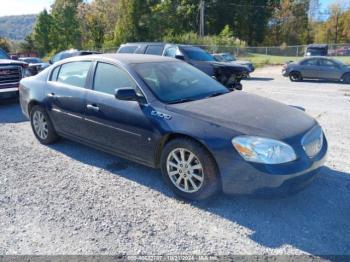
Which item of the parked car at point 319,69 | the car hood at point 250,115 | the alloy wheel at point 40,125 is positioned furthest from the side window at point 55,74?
the parked car at point 319,69

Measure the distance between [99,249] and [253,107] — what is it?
2.34m

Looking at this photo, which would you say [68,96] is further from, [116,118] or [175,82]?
[175,82]

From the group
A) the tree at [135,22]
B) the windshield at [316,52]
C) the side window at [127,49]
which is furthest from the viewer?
the tree at [135,22]

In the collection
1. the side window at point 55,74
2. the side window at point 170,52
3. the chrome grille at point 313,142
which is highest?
the side window at point 170,52

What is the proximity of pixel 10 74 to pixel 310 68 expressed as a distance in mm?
13728

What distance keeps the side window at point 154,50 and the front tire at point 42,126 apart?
729cm

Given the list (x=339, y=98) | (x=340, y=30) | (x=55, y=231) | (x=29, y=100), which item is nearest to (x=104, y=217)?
(x=55, y=231)

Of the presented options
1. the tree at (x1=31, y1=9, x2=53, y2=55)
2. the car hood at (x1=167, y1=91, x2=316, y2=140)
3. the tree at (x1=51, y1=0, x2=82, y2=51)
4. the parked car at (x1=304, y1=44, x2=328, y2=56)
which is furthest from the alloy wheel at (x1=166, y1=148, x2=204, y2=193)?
the tree at (x1=31, y1=9, x2=53, y2=55)

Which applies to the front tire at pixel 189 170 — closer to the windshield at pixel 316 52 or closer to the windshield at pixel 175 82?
the windshield at pixel 175 82

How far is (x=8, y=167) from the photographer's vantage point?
4.89m

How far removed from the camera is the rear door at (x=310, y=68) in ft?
55.4

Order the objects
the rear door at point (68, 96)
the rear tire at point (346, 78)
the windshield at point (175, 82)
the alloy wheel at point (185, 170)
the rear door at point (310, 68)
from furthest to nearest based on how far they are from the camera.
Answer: the rear door at point (310, 68) < the rear tire at point (346, 78) < the rear door at point (68, 96) < the windshield at point (175, 82) < the alloy wheel at point (185, 170)

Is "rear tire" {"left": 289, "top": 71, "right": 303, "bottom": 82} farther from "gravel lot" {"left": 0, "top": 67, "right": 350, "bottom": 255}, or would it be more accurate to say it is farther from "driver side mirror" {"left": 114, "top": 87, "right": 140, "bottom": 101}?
"driver side mirror" {"left": 114, "top": 87, "right": 140, "bottom": 101}

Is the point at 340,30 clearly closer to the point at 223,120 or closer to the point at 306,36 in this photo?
the point at 306,36
